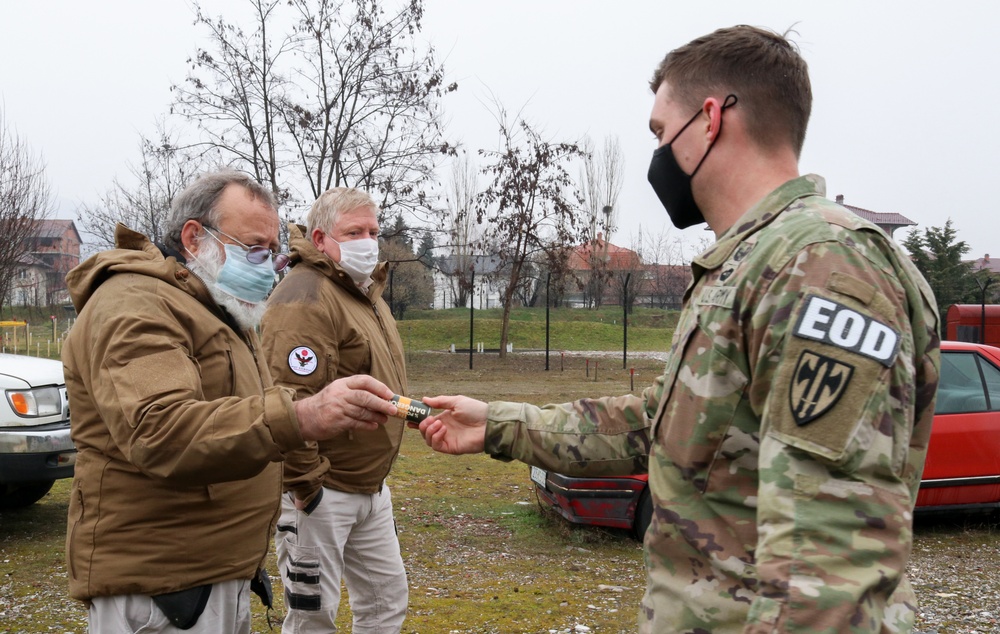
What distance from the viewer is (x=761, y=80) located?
185 centimetres

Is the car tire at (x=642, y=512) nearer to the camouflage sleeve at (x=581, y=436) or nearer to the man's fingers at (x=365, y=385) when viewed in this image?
the camouflage sleeve at (x=581, y=436)

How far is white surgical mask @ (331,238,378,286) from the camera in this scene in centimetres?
421

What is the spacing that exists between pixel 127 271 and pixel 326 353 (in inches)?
48.6

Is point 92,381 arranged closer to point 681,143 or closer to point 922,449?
point 681,143

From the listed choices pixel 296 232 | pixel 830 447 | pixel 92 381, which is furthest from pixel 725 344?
pixel 296 232

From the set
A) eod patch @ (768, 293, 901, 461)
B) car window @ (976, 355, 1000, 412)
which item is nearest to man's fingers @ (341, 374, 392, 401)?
eod patch @ (768, 293, 901, 461)

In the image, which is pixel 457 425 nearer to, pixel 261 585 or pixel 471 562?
pixel 261 585

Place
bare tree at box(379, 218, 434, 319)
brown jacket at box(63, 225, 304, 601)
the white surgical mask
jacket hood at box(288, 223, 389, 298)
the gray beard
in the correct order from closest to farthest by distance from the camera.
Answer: brown jacket at box(63, 225, 304, 601)
the gray beard
jacket hood at box(288, 223, 389, 298)
the white surgical mask
bare tree at box(379, 218, 434, 319)

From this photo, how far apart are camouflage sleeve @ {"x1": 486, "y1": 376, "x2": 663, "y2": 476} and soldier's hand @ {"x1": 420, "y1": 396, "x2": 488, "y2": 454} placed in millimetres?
69

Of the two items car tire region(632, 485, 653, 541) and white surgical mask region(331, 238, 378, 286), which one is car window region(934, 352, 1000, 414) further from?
white surgical mask region(331, 238, 378, 286)

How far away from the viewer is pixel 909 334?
59.8 inches

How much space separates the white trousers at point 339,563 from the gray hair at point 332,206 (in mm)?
1375

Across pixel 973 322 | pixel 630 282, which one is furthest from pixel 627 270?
pixel 973 322

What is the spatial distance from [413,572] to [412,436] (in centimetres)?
576
